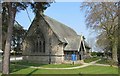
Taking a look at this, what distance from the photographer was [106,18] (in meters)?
40.3

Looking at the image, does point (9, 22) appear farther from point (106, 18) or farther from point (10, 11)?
point (106, 18)

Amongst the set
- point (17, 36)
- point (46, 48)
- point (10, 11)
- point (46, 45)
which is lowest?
point (46, 48)

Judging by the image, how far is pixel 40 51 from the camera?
43.2 meters

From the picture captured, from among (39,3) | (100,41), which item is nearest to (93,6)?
(100,41)

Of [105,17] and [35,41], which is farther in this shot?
[35,41]

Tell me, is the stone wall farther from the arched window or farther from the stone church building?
the arched window

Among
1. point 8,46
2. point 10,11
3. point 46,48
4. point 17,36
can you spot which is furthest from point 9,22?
point 46,48

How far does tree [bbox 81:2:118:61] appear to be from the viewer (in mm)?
38844

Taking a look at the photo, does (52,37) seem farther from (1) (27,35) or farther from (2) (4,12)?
(2) (4,12)

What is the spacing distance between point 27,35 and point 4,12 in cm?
1809

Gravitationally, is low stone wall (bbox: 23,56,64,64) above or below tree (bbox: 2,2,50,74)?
below

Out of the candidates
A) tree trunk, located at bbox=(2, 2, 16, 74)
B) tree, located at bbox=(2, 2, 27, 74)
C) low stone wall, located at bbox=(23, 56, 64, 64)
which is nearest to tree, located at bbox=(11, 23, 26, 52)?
low stone wall, located at bbox=(23, 56, 64, 64)

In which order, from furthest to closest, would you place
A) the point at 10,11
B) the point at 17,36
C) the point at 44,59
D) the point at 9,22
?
→ the point at 44,59 → the point at 17,36 → the point at 10,11 → the point at 9,22

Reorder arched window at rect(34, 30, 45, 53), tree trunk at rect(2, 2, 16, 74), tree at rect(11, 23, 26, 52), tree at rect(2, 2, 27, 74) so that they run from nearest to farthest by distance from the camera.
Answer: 1. tree trunk at rect(2, 2, 16, 74)
2. tree at rect(2, 2, 27, 74)
3. tree at rect(11, 23, 26, 52)
4. arched window at rect(34, 30, 45, 53)
